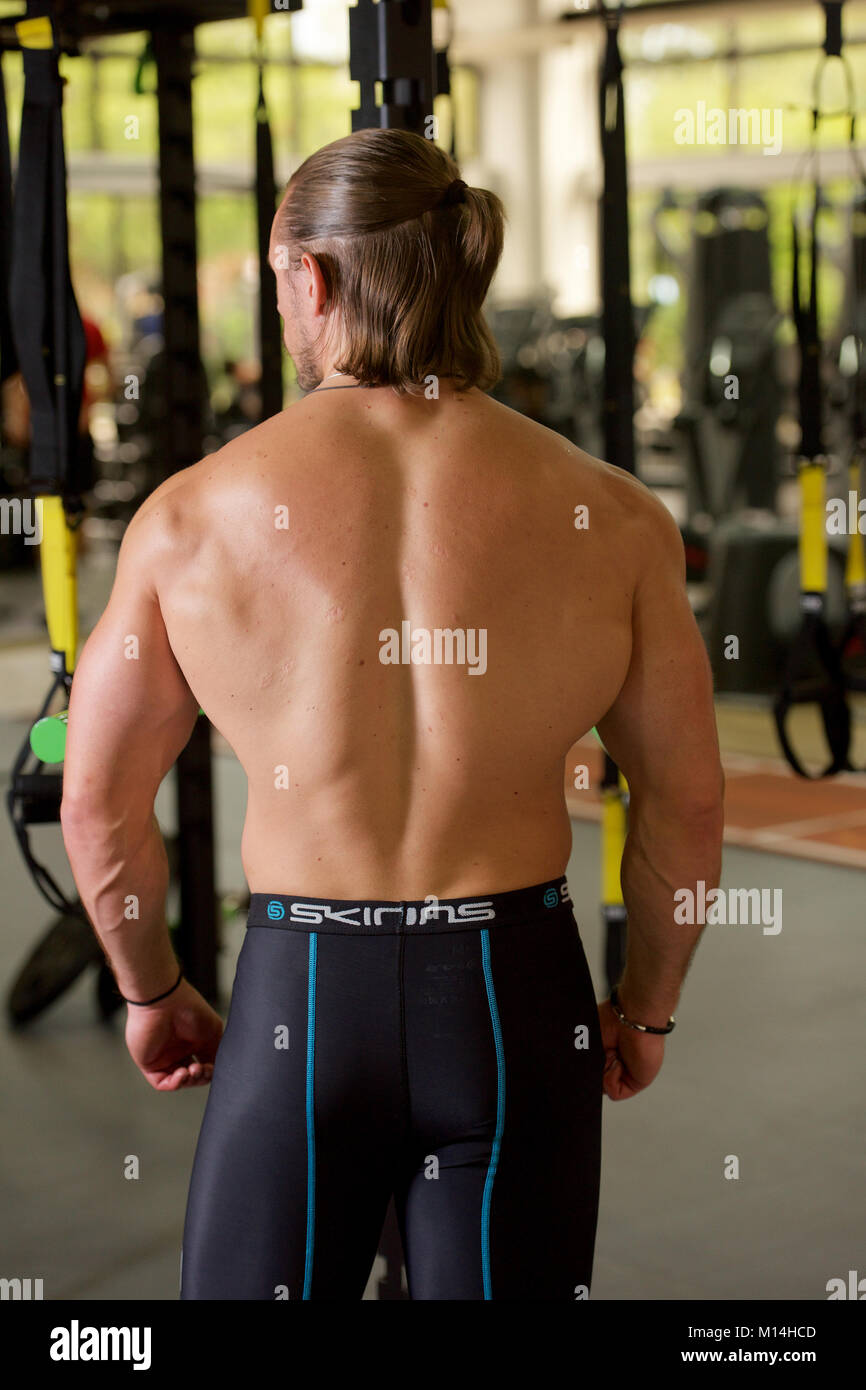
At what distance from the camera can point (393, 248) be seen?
1.28 m

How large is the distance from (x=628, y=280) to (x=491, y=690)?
57.1 inches

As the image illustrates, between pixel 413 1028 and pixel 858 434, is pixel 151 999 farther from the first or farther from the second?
pixel 858 434

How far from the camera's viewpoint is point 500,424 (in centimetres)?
134

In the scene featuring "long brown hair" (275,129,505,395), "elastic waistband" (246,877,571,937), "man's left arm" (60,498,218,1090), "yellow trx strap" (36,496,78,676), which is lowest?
"elastic waistband" (246,877,571,937)

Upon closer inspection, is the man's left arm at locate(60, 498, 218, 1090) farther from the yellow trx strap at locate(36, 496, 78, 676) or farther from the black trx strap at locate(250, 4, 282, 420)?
the black trx strap at locate(250, 4, 282, 420)

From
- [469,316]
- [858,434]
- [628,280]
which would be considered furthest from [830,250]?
[469,316]

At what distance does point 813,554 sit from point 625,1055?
1457mm

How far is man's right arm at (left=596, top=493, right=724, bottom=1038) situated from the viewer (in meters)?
1.40

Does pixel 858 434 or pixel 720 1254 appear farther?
pixel 858 434

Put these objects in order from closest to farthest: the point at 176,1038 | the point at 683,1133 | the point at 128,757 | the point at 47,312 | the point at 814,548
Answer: the point at 128,757 → the point at 176,1038 → the point at 47,312 → the point at 814,548 → the point at 683,1133

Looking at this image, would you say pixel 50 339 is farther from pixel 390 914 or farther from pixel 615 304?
pixel 390 914

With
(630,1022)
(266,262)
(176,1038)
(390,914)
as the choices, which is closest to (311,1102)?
(390,914)

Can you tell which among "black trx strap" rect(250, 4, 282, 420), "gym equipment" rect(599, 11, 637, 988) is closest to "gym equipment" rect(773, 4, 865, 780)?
"gym equipment" rect(599, 11, 637, 988)
